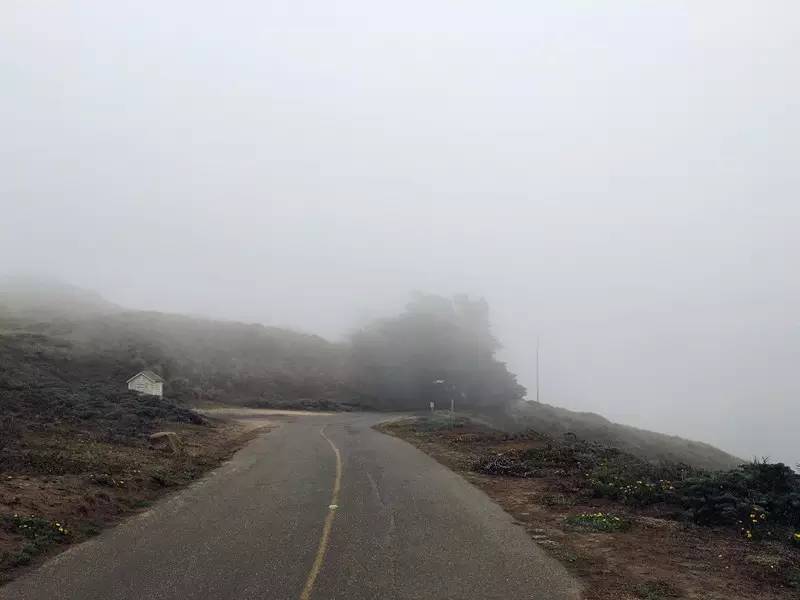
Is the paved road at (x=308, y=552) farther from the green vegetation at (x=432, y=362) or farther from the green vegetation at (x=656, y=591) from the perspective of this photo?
the green vegetation at (x=432, y=362)

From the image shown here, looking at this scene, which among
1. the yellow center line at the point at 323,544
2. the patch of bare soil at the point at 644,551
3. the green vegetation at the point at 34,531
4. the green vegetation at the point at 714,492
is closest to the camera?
the yellow center line at the point at 323,544

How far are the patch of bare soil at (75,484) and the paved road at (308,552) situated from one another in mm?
482

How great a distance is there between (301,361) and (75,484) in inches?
2925

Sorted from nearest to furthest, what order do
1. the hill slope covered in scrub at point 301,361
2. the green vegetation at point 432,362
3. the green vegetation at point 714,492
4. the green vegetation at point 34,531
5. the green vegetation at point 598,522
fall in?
the green vegetation at point 34,531
the green vegetation at point 714,492
the green vegetation at point 598,522
the hill slope covered in scrub at point 301,361
the green vegetation at point 432,362

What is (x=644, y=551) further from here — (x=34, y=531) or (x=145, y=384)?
(x=145, y=384)

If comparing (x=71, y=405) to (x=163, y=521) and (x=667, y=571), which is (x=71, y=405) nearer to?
(x=163, y=521)

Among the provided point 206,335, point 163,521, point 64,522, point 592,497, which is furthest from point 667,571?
point 206,335

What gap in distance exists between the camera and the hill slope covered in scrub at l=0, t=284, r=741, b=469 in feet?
181

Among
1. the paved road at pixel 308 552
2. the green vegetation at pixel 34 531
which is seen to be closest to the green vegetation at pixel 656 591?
the paved road at pixel 308 552

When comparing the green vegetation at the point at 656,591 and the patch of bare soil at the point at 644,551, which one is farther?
the patch of bare soil at the point at 644,551

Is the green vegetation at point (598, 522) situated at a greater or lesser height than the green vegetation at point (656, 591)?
lesser

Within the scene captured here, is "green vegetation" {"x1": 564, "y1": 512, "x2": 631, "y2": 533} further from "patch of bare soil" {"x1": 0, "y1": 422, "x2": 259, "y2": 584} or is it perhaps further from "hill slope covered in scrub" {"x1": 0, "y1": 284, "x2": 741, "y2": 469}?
"hill slope covered in scrub" {"x1": 0, "y1": 284, "x2": 741, "y2": 469}

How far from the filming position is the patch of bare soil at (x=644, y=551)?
22.9 ft

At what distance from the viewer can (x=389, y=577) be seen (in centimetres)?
719
